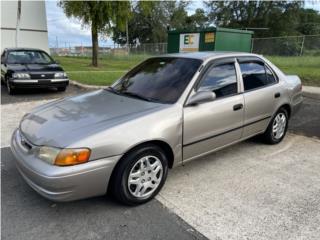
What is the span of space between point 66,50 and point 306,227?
4974 centimetres

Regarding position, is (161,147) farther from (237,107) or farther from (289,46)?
(289,46)

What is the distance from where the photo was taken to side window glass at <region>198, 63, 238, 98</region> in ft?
11.9

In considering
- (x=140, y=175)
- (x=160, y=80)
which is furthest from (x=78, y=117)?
(x=160, y=80)

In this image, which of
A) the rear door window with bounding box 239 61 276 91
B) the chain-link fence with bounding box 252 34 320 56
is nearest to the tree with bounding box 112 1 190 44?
the chain-link fence with bounding box 252 34 320 56

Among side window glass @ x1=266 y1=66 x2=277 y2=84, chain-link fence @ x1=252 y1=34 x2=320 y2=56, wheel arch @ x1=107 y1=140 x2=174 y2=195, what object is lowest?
wheel arch @ x1=107 y1=140 x2=174 y2=195

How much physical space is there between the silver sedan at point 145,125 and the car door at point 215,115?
13 millimetres

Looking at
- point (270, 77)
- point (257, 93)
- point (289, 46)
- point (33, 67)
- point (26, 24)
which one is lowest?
point (33, 67)

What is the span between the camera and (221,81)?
382 cm

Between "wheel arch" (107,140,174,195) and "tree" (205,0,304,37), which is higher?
"tree" (205,0,304,37)

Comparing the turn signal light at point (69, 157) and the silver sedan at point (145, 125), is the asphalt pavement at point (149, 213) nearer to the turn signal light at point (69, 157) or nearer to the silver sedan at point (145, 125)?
the silver sedan at point (145, 125)

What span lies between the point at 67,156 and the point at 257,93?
283 cm

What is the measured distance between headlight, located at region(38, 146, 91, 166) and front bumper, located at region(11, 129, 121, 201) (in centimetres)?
4

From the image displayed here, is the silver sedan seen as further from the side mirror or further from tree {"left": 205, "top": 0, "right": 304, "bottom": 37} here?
tree {"left": 205, "top": 0, "right": 304, "bottom": 37}

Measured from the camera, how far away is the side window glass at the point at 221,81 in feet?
11.9
